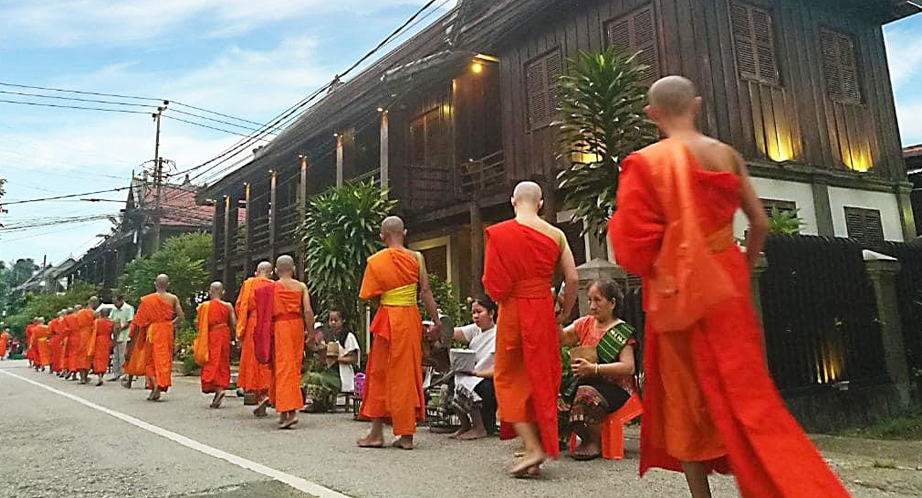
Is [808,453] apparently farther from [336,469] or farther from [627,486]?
[336,469]

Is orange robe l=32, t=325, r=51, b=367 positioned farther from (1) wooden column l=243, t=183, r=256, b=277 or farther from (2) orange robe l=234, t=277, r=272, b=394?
(2) orange robe l=234, t=277, r=272, b=394

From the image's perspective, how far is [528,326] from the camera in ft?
12.1

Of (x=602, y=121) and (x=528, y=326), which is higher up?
(x=602, y=121)

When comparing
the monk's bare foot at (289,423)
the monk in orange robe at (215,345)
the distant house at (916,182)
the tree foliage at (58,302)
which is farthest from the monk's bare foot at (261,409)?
the tree foliage at (58,302)

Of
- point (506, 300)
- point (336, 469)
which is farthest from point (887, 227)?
point (336, 469)

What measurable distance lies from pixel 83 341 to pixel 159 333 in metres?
6.01

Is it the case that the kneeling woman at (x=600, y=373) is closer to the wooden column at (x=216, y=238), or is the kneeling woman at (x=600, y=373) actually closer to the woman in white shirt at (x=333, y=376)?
the woman in white shirt at (x=333, y=376)

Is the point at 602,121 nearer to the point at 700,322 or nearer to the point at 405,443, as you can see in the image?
the point at 405,443

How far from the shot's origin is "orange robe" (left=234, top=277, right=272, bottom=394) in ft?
23.2

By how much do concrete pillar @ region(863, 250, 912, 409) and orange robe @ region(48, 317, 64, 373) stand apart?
1599 cm

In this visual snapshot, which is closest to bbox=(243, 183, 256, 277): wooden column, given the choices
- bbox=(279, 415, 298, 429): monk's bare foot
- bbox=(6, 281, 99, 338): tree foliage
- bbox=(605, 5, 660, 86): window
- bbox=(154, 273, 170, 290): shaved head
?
bbox=(6, 281, 99, 338): tree foliage

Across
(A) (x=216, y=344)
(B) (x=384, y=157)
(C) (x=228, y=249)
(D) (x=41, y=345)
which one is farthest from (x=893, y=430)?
(D) (x=41, y=345)

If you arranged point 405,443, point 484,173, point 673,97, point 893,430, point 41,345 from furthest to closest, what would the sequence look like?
point 41,345 < point 484,173 < point 893,430 < point 405,443 < point 673,97

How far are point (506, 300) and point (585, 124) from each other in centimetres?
382
